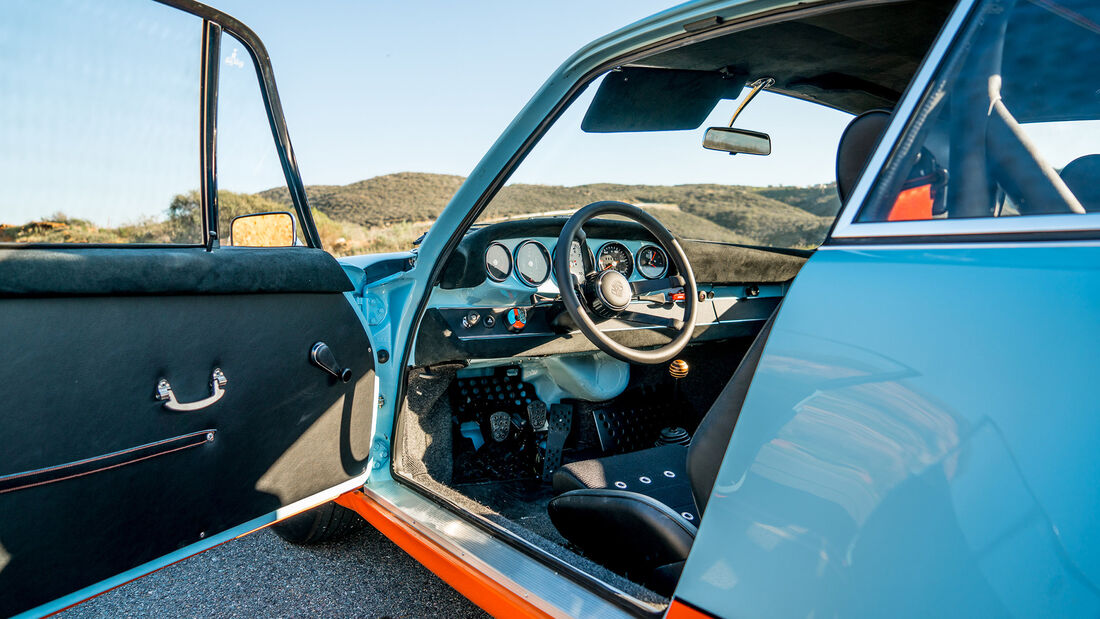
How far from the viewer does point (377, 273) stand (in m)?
2.21

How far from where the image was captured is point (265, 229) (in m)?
1.87

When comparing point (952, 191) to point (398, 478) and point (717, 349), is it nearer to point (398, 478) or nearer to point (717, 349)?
point (398, 478)

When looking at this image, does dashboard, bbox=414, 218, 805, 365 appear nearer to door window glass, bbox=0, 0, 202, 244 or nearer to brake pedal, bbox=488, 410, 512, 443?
brake pedal, bbox=488, 410, 512, 443

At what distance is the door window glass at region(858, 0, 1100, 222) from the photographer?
0.83 m

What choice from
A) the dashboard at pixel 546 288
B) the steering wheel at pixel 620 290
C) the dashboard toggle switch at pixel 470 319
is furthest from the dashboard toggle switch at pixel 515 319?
the steering wheel at pixel 620 290

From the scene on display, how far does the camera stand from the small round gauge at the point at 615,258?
2.61 metres

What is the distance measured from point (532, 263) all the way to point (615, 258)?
39cm

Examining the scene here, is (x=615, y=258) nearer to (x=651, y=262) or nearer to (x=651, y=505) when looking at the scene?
(x=651, y=262)

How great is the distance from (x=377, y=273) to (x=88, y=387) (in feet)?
3.49

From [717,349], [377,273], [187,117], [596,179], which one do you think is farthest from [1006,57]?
[717,349]

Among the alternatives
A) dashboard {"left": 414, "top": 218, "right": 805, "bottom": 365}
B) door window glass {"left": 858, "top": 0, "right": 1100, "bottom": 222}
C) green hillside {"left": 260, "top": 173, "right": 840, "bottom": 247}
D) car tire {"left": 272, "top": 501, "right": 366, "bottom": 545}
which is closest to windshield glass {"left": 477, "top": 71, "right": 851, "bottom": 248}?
green hillside {"left": 260, "top": 173, "right": 840, "bottom": 247}

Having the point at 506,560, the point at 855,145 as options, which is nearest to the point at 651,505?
the point at 506,560

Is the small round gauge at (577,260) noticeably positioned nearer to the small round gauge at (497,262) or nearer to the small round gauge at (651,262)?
the small round gauge at (497,262)

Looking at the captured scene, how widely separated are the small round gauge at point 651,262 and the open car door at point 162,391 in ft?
4.68
